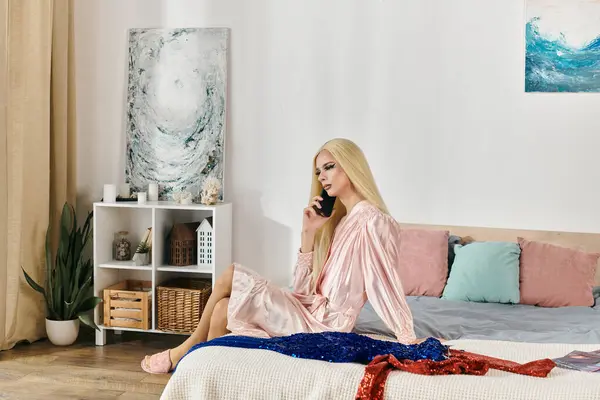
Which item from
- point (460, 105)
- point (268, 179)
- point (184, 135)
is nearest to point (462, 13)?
point (460, 105)

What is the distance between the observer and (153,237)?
426 cm

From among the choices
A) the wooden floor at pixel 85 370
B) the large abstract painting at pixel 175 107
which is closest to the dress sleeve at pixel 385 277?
the wooden floor at pixel 85 370

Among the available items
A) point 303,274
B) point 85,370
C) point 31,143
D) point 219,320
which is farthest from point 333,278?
point 31,143

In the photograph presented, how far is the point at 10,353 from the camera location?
164 inches

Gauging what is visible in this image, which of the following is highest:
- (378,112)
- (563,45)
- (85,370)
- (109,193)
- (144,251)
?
(563,45)

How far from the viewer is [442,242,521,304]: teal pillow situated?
3.78 m

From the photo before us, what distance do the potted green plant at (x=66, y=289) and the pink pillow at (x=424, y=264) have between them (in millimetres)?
1679

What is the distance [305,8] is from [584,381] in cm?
275

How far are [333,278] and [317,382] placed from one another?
0.81m

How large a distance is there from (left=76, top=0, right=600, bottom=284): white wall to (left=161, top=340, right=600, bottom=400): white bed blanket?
1.78m

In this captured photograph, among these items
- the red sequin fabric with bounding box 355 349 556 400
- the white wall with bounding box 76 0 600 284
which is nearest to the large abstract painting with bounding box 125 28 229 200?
the white wall with bounding box 76 0 600 284

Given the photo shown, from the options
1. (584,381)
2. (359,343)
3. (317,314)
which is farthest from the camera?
(317,314)

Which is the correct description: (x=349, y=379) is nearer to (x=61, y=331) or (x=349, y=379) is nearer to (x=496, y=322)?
(x=496, y=322)

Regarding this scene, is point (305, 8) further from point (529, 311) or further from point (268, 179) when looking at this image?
point (529, 311)
